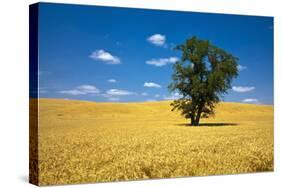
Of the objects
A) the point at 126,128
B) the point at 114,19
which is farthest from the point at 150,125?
the point at 114,19

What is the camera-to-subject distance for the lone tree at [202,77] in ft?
60.9

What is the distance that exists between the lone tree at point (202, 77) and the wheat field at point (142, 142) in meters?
0.34

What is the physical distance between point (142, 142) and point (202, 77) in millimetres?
2819

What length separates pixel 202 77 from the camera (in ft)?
62.8

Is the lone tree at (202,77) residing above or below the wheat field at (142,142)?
above

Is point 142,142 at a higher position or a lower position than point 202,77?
Result: lower

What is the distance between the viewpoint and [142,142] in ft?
58.5

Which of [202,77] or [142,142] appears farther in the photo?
[202,77]

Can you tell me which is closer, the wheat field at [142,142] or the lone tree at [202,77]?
the wheat field at [142,142]

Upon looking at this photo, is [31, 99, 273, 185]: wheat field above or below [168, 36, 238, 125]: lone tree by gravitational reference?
below

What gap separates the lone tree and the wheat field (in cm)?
34

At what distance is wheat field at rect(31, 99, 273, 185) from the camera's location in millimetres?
16297

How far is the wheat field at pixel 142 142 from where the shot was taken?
53.5 ft

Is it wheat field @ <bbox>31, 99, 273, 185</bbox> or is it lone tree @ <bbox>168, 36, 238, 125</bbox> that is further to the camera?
lone tree @ <bbox>168, 36, 238, 125</bbox>
